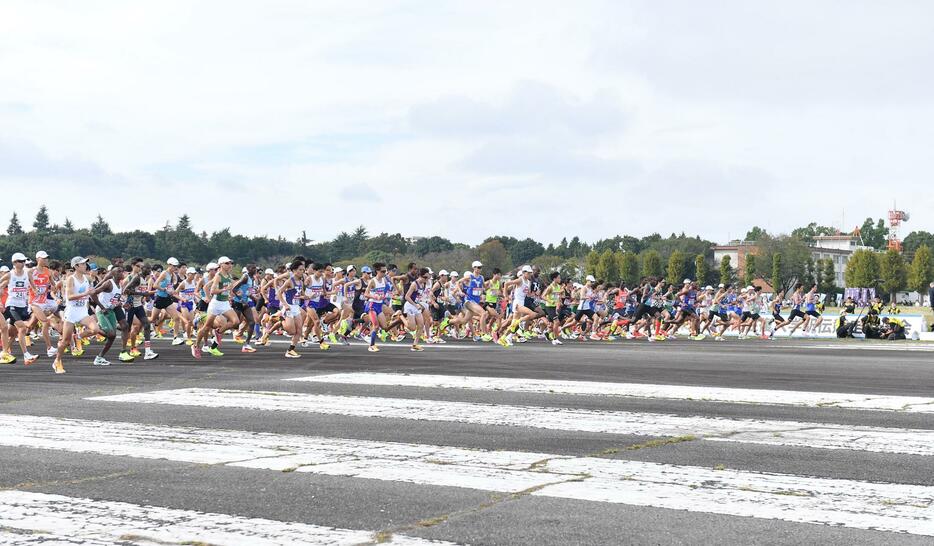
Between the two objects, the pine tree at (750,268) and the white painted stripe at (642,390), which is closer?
the white painted stripe at (642,390)

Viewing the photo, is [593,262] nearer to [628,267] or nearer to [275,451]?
[628,267]

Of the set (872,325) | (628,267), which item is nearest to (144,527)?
(872,325)

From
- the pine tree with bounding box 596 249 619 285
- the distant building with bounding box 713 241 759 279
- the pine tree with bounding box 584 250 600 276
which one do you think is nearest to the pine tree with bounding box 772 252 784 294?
the pine tree with bounding box 596 249 619 285

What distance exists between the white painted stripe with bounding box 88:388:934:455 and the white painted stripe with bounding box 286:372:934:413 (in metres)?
1.53

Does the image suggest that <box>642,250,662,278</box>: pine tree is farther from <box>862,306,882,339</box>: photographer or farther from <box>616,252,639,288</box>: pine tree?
<box>862,306,882,339</box>: photographer

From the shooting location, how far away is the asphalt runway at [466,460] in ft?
17.8

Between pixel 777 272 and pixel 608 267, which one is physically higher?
pixel 608 267

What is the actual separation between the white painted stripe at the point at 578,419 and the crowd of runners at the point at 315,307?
17.5ft

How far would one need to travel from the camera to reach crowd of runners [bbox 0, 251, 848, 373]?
1766 cm

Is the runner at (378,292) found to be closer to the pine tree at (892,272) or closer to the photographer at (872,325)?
the photographer at (872,325)

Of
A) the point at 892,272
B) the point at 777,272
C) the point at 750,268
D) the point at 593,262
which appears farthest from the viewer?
the point at 593,262

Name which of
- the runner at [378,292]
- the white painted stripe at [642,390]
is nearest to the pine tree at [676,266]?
the runner at [378,292]

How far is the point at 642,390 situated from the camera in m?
12.0

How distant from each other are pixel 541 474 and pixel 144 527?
2524 mm
